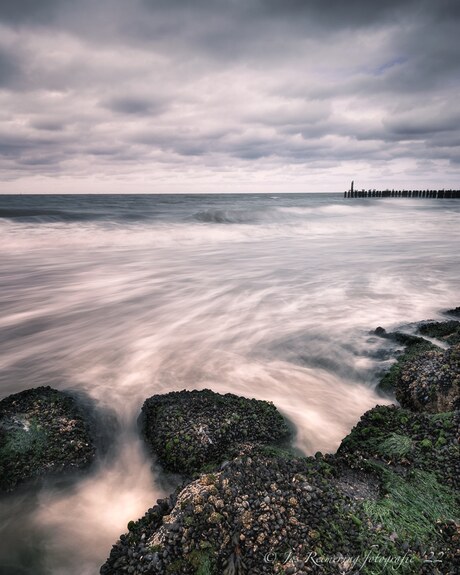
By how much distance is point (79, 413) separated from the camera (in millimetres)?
4645

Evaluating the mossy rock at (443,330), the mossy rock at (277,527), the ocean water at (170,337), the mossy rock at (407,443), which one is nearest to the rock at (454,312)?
the ocean water at (170,337)

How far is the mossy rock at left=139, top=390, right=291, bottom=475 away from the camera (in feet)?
12.3

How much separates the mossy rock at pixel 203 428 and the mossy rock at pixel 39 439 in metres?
0.76

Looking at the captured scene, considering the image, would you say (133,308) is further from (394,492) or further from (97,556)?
(394,492)

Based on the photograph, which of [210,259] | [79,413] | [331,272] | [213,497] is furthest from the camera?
[210,259]

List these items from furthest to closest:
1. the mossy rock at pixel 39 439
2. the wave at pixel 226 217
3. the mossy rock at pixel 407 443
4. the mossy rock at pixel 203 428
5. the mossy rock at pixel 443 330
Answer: the wave at pixel 226 217
the mossy rock at pixel 443 330
the mossy rock at pixel 203 428
the mossy rock at pixel 39 439
the mossy rock at pixel 407 443

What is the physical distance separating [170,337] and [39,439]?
13.1 ft

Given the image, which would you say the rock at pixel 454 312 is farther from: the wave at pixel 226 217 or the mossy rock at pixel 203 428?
the wave at pixel 226 217

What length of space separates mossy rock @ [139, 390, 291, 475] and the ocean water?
0.25 m

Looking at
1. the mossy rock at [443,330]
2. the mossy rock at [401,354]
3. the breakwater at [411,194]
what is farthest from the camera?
the breakwater at [411,194]

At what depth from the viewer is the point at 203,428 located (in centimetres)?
396

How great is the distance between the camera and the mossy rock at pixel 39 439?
11.9ft

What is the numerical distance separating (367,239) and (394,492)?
20.9 m

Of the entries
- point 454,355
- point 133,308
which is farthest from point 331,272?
point 454,355
